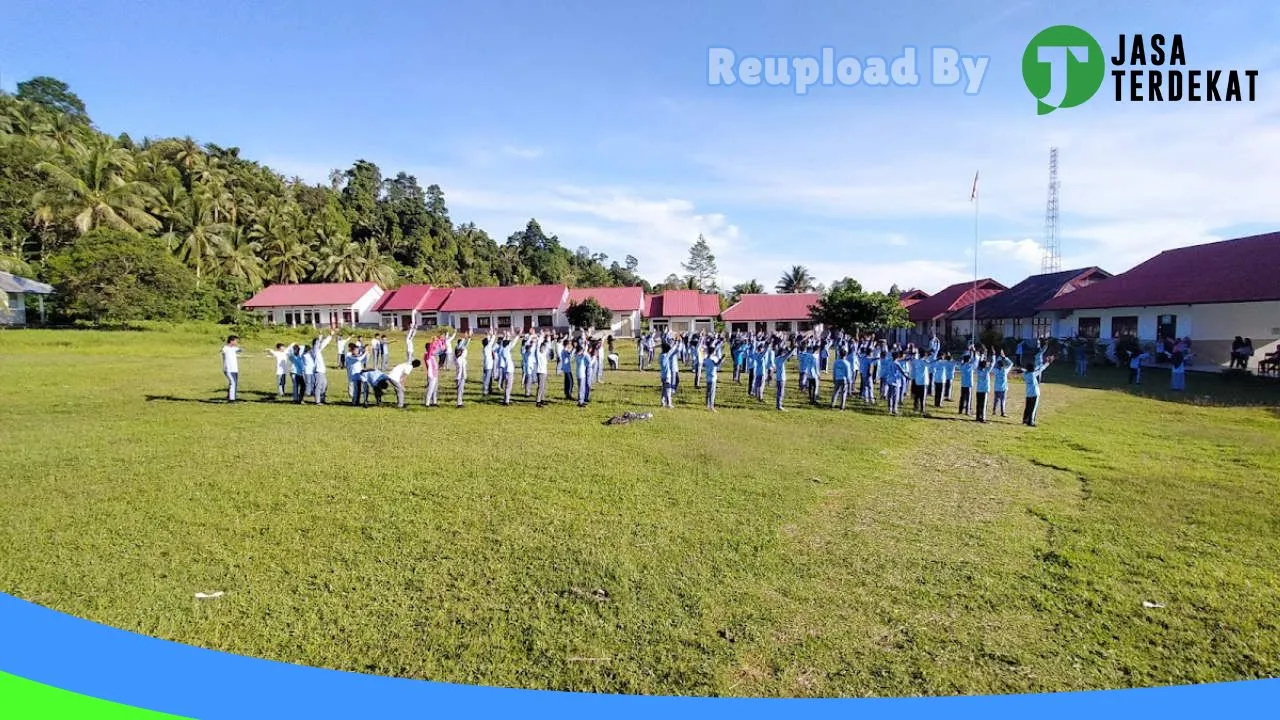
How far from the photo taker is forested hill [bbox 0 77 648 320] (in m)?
29.9

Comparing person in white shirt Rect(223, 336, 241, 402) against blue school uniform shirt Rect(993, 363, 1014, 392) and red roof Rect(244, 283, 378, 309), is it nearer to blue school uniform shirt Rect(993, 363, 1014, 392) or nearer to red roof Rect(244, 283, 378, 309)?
blue school uniform shirt Rect(993, 363, 1014, 392)

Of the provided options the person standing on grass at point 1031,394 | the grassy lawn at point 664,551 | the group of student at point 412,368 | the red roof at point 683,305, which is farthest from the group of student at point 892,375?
the red roof at point 683,305

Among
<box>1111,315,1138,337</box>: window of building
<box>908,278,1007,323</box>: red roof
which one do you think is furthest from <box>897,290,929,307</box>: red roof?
<box>1111,315,1138,337</box>: window of building

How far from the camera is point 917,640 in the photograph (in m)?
4.12

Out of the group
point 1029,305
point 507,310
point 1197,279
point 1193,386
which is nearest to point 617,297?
point 507,310

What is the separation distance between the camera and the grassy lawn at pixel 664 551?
3.94 metres

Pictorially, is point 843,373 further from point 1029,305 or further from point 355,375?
point 1029,305

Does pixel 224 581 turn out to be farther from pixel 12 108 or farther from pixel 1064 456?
pixel 12 108

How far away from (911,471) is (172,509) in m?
8.24

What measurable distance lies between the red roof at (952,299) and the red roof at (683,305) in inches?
501

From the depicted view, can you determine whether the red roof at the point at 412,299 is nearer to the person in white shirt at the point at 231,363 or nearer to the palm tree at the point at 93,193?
the palm tree at the point at 93,193

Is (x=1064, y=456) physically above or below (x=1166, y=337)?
below

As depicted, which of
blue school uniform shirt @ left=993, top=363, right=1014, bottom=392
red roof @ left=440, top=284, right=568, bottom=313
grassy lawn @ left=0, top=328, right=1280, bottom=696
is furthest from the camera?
red roof @ left=440, top=284, right=568, bottom=313

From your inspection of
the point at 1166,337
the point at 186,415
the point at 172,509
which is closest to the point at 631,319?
the point at 1166,337
